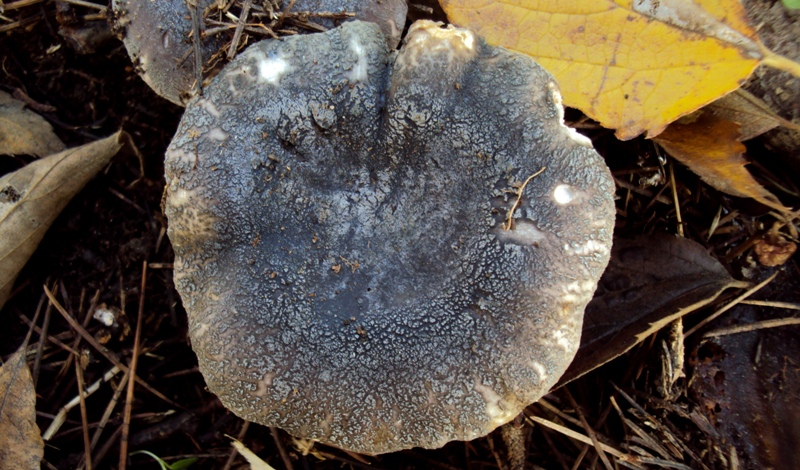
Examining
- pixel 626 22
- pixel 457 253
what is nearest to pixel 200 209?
pixel 457 253

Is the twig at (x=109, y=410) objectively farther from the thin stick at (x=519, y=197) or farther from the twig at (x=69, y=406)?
the thin stick at (x=519, y=197)

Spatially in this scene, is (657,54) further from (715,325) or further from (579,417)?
(579,417)

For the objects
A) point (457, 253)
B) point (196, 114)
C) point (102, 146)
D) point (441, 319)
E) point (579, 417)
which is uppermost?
point (196, 114)

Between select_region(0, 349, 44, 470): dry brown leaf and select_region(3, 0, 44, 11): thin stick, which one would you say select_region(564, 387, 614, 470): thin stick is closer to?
select_region(0, 349, 44, 470): dry brown leaf

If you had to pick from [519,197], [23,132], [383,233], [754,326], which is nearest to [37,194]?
[23,132]

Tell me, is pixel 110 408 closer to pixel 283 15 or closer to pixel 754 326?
pixel 283 15

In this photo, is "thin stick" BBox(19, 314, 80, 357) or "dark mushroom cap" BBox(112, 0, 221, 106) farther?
"thin stick" BBox(19, 314, 80, 357)

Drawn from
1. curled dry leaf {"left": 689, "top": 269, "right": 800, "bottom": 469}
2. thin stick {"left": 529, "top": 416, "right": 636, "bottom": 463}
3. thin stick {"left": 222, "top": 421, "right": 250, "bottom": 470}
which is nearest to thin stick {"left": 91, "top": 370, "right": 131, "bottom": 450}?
thin stick {"left": 222, "top": 421, "right": 250, "bottom": 470}
